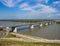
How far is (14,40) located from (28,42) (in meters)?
0.89

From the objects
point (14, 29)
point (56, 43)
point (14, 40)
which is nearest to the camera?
point (56, 43)

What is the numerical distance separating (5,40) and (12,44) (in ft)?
1.81

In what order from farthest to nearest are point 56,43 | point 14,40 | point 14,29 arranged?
point 14,29
point 14,40
point 56,43

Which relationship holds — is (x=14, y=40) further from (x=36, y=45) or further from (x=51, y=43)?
(x=51, y=43)

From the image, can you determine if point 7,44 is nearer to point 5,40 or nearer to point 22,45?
point 5,40

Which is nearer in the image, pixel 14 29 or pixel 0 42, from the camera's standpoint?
pixel 0 42

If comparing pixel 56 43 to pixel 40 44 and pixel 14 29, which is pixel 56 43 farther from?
pixel 14 29

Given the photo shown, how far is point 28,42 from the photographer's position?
8.01 m

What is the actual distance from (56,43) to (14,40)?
245cm

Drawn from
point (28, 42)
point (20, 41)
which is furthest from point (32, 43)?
point (20, 41)

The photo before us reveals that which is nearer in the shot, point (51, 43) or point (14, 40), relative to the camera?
point (51, 43)

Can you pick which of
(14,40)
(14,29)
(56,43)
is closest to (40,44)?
(56,43)

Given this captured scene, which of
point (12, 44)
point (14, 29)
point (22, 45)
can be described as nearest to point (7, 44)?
point (12, 44)

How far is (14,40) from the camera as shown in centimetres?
831
